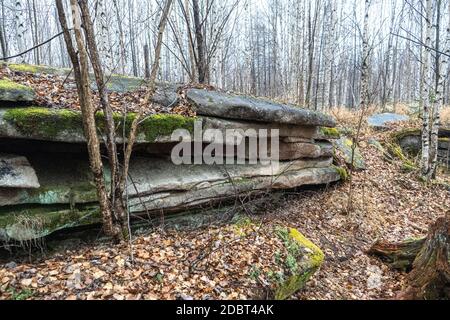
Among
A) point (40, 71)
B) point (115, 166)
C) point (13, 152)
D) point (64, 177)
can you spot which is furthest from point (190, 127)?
point (40, 71)

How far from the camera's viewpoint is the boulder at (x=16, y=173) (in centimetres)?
366

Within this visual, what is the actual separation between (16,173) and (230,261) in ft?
9.52

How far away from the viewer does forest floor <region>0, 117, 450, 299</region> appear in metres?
3.18

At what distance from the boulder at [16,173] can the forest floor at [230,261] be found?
3.03ft

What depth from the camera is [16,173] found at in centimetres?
377

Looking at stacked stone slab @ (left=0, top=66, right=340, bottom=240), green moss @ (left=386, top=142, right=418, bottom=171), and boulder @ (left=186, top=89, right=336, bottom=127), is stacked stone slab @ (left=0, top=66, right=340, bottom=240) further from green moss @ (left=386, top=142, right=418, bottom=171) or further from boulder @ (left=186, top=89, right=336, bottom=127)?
green moss @ (left=386, top=142, right=418, bottom=171)

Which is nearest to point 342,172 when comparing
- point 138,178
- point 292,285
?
point 292,285

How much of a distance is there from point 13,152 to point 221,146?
10.6 ft

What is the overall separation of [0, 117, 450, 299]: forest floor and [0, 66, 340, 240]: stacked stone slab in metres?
0.51

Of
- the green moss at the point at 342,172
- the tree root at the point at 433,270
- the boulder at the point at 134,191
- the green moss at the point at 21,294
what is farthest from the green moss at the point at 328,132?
the green moss at the point at 21,294

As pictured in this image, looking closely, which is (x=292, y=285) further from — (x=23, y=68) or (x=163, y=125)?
(x=23, y=68)

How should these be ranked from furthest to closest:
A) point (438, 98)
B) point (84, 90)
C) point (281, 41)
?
point (281, 41)
point (438, 98)
point (84, 90)

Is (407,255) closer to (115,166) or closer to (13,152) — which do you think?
(115,166)

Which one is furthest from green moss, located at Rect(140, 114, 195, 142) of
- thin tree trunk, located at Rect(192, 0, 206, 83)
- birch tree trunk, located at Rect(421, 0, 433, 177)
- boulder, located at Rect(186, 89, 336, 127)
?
birch tree trunk, located at Rect(421, 0, 433, 177)
